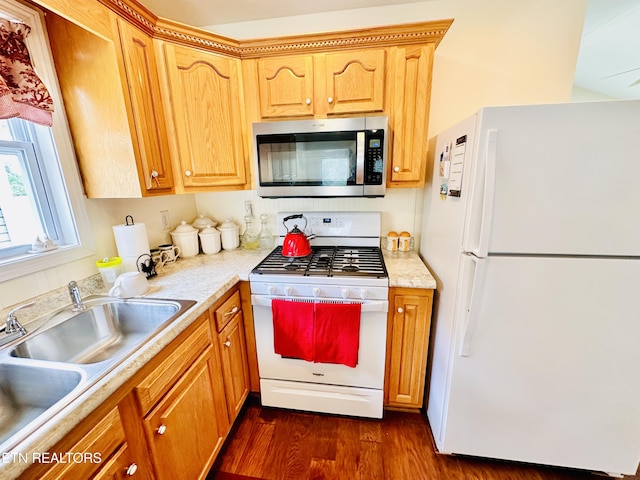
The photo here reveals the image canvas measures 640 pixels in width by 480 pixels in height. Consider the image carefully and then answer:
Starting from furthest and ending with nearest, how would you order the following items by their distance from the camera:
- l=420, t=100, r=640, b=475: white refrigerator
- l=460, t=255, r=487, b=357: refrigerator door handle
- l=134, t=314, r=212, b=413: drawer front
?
1. l=460, t=255, r=487, b=357: refrigerator door handle
2. l=420, t=100, r=640, b=475: white refrigerator
3. l=134, t=314, r=212, b=413: drawer front

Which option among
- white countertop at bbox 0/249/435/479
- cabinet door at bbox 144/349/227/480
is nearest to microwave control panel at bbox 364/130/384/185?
white countertop at bbox 0/249/435/479

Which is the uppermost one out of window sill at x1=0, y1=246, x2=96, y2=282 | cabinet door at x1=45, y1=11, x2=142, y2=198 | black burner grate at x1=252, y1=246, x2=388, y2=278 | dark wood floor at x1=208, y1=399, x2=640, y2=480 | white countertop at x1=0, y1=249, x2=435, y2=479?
cabinet door at x1=45, y1=11, x2=142, y2=198

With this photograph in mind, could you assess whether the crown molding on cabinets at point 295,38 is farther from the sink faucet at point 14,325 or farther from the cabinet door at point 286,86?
the sink faucet at point 14,325

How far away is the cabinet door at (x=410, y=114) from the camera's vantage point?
1417mm

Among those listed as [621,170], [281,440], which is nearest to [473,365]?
[621,170]

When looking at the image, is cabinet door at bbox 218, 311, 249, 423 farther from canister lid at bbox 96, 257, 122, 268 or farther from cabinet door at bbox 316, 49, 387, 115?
cabinet door at bbox 316, 49, 387, 115

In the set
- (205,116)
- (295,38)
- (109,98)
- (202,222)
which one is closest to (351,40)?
(295,38)

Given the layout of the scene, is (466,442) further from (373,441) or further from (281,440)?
(281,440)

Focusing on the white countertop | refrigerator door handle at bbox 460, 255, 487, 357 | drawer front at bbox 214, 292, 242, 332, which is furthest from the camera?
drawer front at bbox 214, 292, 242, 332

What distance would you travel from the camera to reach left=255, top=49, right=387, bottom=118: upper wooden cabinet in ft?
4.78

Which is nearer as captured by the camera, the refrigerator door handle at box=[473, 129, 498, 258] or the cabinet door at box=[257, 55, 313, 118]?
the refrigerator door handle at box=[473, 129, 498, 258]

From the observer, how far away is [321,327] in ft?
4.76

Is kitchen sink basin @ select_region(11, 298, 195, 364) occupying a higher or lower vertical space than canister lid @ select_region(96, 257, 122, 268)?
lower

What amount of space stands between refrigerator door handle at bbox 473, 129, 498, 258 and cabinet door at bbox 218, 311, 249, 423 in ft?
4.27
